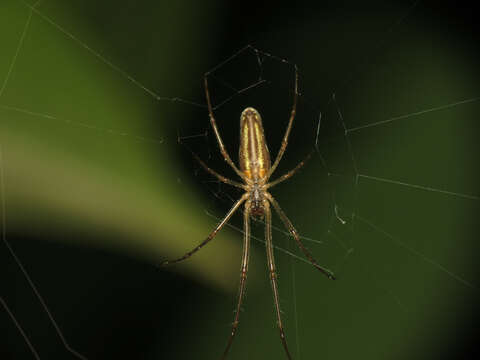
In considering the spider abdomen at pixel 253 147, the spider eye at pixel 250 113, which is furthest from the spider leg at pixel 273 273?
the spider eye at pixel 250 113

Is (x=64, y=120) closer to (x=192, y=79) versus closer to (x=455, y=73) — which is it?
(x=192, y=79)

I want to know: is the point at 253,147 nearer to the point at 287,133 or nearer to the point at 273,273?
the point at 287,133

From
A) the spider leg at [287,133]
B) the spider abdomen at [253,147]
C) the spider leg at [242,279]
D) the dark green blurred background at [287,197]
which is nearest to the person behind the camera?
the dark green blurred background at [287,197]

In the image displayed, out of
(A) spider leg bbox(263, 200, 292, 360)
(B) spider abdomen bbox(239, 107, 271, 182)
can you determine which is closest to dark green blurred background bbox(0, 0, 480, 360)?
(A) spider leg bbox(263, 200, 292, 360)

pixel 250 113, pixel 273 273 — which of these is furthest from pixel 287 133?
pixel 273 273

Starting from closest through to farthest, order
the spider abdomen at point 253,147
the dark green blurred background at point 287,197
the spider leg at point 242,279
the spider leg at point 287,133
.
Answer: the dark green blurred background at point 287,197, the spider leg at point 242,279, the spider leg at point 287,133, the spider abdomen at point 253,147

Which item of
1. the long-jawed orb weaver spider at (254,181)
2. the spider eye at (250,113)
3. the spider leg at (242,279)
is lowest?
the spider leg at (242,279)

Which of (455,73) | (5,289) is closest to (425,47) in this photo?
(455,73)

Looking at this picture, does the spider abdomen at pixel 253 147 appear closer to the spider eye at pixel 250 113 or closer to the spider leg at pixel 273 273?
the spider eye at pixel 250 113
